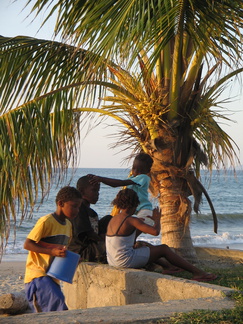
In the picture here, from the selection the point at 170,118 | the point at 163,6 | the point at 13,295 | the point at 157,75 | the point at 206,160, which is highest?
the point at 163,6

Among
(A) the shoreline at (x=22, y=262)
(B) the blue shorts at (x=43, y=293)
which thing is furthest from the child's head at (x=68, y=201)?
(A) the shoreline at (x=22, y=262)

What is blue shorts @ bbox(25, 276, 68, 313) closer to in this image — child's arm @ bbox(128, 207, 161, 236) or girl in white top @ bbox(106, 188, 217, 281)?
girl in white top @ bbox(106, 188, 217, 281)

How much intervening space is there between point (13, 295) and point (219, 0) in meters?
4.61

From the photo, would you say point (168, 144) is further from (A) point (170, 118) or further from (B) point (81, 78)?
(B) point (81, 78)

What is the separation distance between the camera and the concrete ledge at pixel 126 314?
4004 millimetres

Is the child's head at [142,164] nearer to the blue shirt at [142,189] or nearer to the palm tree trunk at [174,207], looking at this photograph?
the blue shirt at [142,189]

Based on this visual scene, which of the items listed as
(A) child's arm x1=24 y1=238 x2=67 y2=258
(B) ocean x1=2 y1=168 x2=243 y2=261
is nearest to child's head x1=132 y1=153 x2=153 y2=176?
(B) ocean x1=2 y1=168 x2=243 y2=261

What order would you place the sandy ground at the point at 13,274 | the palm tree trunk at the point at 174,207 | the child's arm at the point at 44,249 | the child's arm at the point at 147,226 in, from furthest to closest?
the sandy ground at the point at 13,274
the palm tree trunk at the point at 174,207
the child's arm at the point at 147,226
the child's arm at the point at 44,249

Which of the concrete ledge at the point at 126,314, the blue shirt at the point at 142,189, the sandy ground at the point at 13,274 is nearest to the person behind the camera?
the concrete ledge at the point at 126,314

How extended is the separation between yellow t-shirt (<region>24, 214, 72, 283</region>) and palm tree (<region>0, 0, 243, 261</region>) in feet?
4.59

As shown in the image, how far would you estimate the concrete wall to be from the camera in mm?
5148

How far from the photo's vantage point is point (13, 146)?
6496mm

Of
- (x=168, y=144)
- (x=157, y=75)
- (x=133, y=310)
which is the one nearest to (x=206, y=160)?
(x=168, y=144)

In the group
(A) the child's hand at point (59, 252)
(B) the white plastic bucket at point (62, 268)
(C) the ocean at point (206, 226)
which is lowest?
(C) the ocean at point (206, 226)
